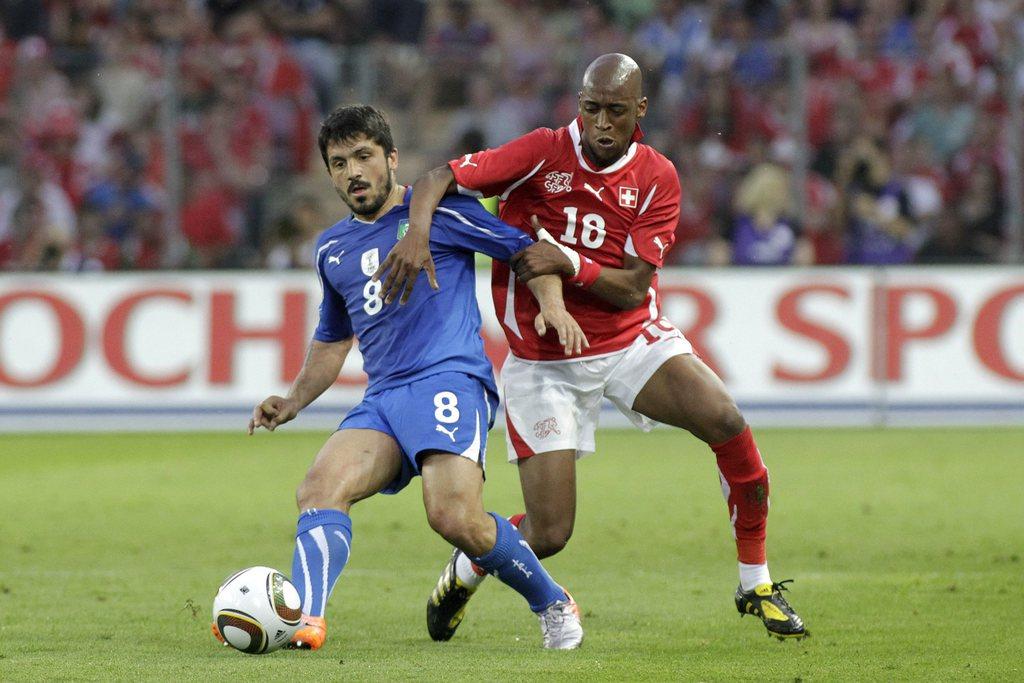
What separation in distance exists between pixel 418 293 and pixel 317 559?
108cm

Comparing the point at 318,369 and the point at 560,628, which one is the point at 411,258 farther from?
the point at 560,628

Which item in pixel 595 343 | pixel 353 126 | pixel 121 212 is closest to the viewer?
pixel 353 126

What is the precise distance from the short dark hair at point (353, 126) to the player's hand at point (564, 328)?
83 centimetres

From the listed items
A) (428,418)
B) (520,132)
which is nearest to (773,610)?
(428,418)

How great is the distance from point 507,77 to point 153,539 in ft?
26.3

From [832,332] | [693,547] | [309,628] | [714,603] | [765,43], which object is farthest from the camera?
[765,43]

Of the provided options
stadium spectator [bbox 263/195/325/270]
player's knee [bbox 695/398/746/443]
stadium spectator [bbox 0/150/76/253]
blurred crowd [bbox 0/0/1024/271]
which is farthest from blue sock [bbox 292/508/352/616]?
stadium spectator [bbox 0/150/76/253]

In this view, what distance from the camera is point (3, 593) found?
287 inches

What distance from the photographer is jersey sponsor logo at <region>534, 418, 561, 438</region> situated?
21.1 ft

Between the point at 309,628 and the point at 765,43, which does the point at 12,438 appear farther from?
the point at 309,628

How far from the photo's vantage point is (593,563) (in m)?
8.32

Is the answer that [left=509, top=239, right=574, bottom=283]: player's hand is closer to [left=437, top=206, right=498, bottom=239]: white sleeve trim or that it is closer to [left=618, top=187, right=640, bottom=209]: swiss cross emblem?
[left=437, top=206, right=498, bottom=239]: white sleeve trim

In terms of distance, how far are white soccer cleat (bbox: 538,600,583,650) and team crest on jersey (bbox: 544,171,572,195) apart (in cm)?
160

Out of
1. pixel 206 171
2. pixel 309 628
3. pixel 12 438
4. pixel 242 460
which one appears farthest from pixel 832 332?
pixel 309 628
